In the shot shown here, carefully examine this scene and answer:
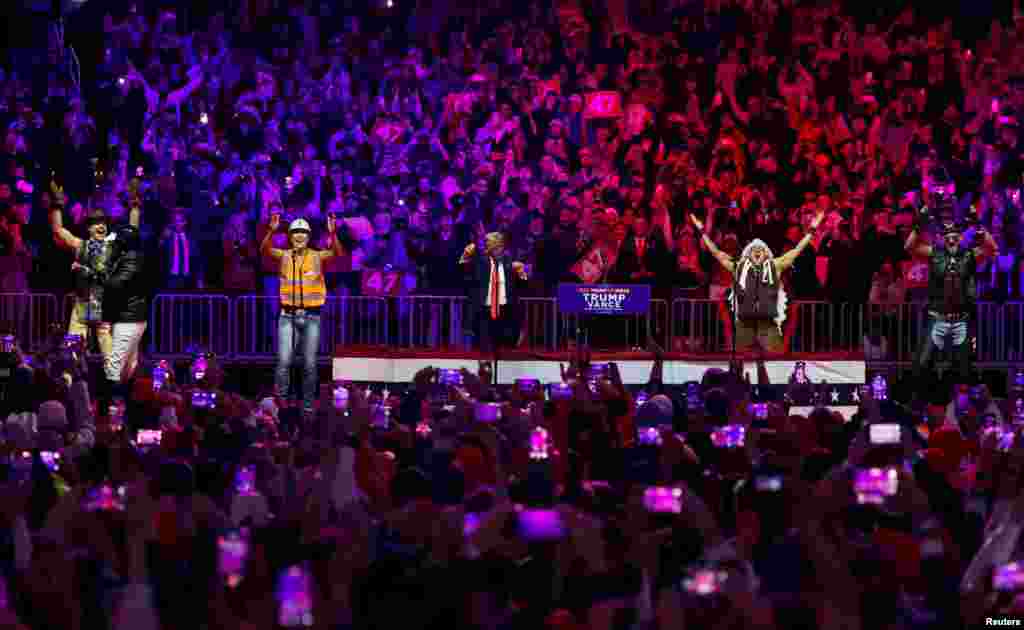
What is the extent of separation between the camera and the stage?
20.5m

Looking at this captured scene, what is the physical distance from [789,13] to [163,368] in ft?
49.0

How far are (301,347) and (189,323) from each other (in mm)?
2862

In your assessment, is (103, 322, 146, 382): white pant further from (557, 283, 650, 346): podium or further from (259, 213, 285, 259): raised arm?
(557, 283, 650, 346): podium

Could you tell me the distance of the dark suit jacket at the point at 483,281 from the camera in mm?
20266

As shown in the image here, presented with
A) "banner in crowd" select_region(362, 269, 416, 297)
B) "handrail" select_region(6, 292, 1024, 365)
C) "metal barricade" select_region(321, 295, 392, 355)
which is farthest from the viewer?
"banner in crowd" select_region(362, 269, 416, 297)

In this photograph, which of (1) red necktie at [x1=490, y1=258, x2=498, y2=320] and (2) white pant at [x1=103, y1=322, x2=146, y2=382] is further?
(1) red necktie at [x1=490, y1=258, x2=498, y2=320]

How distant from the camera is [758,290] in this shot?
20.6 m

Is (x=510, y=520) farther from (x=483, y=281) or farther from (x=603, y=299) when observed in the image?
(x=603, y=299)

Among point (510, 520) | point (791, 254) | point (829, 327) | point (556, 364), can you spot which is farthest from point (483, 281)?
point (510, 520)

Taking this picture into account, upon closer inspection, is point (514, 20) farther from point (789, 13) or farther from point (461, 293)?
point (461, 293)

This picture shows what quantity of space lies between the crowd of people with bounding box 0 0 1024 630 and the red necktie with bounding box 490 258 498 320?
47 mm

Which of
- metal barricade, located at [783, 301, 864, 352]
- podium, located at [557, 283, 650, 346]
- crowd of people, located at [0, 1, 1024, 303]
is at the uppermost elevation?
crowd of people, located at [0, 1, 1024, 303]

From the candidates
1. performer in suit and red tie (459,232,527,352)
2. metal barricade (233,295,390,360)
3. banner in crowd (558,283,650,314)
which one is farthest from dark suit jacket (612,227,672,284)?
metal barricade (233,295,390,360)

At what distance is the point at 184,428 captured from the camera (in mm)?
11180
